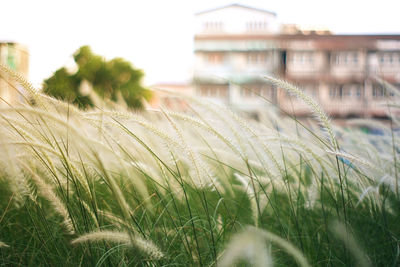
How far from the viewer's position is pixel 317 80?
779 inches

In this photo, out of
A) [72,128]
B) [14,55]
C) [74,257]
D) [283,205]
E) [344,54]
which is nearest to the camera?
[72,128]

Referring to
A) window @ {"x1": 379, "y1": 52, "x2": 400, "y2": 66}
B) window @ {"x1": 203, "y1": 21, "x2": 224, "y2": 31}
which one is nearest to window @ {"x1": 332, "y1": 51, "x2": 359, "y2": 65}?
window @ {"x1": 379, "y1": 52, "x2": 400, "y2": 66}

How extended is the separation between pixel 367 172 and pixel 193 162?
44 cm

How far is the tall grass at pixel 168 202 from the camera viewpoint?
0.56 metres

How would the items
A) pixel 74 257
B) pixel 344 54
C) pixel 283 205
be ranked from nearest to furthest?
pixel 74 257
pixel 283 205
pixel 344 54

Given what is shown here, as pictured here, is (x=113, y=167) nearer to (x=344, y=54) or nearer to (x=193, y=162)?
(x=193, y=162)

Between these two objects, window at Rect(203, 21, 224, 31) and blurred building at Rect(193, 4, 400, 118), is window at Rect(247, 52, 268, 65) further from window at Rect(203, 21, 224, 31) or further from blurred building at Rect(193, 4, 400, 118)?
window at Rect(203, 21, 224, 31)

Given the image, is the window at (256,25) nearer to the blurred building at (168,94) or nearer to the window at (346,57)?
the window at (346,57)

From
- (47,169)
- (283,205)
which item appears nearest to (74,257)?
(47,169)

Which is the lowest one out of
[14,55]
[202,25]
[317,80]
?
[317,80]

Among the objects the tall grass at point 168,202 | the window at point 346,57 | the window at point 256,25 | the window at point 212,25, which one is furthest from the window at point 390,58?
the tall grass at point 168,202

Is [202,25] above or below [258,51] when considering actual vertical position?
above

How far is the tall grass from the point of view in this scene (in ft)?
1.85

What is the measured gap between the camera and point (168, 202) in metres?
0.76
